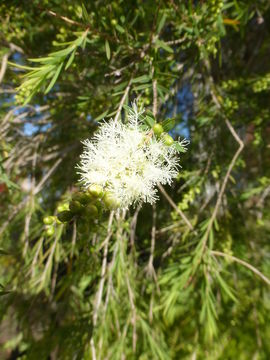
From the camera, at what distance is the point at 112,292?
1.42 meters

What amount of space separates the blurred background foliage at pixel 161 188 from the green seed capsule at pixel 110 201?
0.29m

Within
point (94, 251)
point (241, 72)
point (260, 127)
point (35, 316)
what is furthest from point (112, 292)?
point (241, 72)

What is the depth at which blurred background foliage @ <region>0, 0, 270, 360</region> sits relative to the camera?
122cm

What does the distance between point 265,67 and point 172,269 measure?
6.14 ft

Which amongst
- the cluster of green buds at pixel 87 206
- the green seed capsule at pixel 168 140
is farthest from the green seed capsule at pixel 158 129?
the cluster of green buds at pixel 87 206

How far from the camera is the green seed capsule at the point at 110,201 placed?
744 millimetres

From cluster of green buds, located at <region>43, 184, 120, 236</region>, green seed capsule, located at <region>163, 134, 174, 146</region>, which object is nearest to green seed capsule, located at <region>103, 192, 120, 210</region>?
cluster of green buds, located at <region>43, 184, 120, 236</region>

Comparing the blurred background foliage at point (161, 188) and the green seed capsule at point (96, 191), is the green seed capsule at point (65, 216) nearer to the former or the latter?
the green seed capsule at point (96, 191)

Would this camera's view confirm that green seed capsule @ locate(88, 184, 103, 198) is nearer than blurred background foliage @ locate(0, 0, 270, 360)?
Yes

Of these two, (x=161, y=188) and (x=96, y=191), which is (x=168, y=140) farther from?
(x=161, y=188)

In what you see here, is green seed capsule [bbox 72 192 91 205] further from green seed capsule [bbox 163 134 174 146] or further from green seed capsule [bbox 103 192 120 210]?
green seed capsule [bbox 163 134 174 146]

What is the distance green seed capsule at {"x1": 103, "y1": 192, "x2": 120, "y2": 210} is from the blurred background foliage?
11.3 inches

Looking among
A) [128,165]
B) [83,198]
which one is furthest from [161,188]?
[83,198]

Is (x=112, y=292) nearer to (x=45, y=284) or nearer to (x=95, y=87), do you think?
(x=45, y=284)
